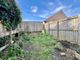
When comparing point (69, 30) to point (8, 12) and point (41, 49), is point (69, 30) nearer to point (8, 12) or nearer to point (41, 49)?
point (41, 49)

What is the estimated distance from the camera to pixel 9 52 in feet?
16.7

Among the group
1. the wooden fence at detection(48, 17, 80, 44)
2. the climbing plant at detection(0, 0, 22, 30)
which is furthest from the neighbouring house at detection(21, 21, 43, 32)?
the climbing plant at detection(0, 0, 22, 30)

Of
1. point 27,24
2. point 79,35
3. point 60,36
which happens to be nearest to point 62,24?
point 60,36

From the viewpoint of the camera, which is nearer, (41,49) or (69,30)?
(41,49)

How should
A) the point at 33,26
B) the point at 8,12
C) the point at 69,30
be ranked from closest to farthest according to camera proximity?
the point at 8,12 → the point at 69,30 → the point at 33,26

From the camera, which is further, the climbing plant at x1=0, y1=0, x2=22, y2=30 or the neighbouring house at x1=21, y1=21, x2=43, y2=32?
the neighbouring house at x1=21, y1=21, x2=43, y2=32

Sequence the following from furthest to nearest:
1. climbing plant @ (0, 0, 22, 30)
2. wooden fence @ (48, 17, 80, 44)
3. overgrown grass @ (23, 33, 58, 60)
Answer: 1. wooden fence @ (48, 17, 80, 44)
2. climbing plant @ (0, 0, 22, 30)
3. overgrown grass @ (23, 33, 58, 60)

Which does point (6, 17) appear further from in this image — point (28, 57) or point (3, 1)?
point (28, 57)

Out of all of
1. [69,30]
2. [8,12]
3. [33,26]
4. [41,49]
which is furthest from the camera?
[33,26]

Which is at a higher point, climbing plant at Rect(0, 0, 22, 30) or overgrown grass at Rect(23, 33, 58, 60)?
climbing plant at Rect(0, 0, 22, 30)

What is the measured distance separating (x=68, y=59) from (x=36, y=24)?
1214 centimetres

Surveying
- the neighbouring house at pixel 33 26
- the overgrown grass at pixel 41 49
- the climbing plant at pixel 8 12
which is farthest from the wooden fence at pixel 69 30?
the neighbouring house at pixel 33 26

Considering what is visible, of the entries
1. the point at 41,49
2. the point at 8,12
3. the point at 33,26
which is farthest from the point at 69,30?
the point at 33,26

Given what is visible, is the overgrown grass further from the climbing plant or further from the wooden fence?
the climbing plant
